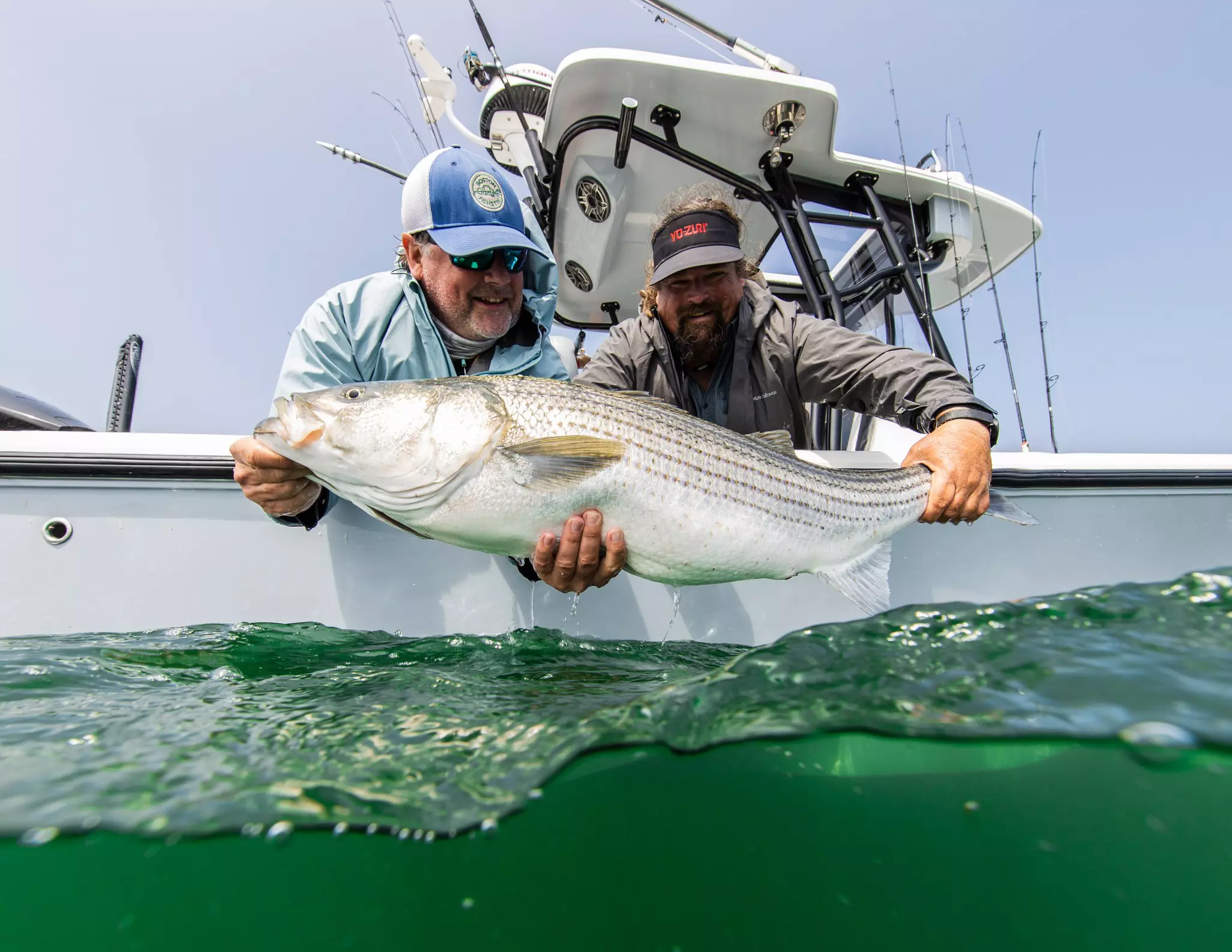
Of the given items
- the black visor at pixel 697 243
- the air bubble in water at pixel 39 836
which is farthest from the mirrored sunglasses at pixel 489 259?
the air bubble in water at pixel 39 836

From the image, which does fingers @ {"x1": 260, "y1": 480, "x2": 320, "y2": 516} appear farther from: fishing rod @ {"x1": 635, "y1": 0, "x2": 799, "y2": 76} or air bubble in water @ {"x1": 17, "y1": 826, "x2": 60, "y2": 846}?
fishing rod @ {"x1": 635, "y1": 0, "x2": 799, "y2": 76}

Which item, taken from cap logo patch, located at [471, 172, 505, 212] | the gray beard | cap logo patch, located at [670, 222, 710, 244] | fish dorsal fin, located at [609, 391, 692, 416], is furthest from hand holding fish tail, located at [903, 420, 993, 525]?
cap logo patch, located at [471, 172, 505, 212]

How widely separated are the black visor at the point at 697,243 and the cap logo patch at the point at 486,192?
1001 millimetres

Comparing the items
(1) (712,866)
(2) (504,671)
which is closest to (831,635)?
(1) (712,866)

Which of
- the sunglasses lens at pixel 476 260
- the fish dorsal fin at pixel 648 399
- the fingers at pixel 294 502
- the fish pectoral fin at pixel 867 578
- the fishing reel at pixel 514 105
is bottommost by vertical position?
the fish pectoral fin at pixel 867 578

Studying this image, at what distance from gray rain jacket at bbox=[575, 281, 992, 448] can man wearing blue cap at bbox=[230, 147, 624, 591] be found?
0.56 m

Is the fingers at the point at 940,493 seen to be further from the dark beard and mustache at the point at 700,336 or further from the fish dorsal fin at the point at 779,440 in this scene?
the dark beard and mustache at the point at 700,336

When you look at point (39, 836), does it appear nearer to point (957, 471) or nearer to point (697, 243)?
point (957, 471)

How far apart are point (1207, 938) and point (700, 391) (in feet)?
10.4

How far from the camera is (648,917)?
1.62 metres

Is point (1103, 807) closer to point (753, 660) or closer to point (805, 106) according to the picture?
point (753, 660)

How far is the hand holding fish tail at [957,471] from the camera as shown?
9.11ft

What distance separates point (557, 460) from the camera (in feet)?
7.18

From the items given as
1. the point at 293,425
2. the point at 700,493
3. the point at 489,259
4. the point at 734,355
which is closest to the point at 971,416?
the point at 734,355
